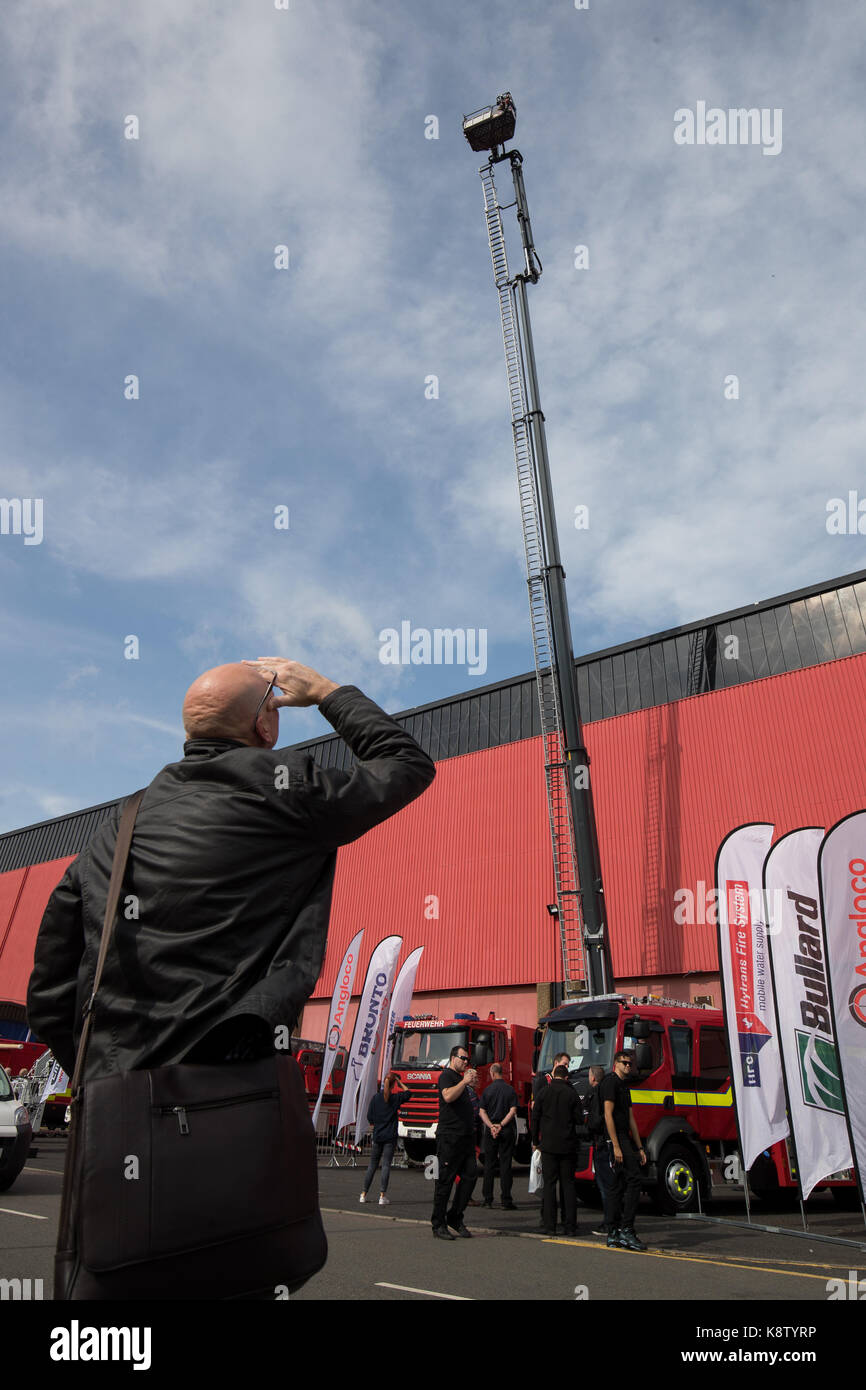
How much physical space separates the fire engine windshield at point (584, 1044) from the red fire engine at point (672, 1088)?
1 centimetres

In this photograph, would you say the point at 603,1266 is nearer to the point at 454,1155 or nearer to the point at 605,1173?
the point at 605,1173

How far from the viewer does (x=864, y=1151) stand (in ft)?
31.0

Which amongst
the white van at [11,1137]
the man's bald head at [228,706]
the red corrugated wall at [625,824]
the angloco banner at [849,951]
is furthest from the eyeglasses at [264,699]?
the red corrugated wall at [625,824]

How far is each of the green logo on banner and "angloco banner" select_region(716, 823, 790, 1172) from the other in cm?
100

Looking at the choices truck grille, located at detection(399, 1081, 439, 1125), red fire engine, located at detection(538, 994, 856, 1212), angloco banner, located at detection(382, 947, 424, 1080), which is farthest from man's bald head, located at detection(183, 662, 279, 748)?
angloco banner, located at detection(382, 947, 424, 1080)

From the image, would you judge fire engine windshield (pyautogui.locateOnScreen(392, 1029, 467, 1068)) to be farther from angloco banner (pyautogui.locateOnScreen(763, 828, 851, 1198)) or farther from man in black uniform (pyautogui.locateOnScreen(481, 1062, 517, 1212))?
angloco banner (pyautogui.locateOnScreen(763, 828, 851, 1198))

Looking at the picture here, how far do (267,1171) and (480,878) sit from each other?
28.5m

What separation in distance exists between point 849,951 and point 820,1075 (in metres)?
1.74

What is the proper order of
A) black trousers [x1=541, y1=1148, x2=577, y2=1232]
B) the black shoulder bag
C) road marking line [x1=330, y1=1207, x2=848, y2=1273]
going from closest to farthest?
the black shoulder bag, road marking line [x1=330, y1=1207, x2=848, y2=1273], black trousers [x1=541, y1=1148, x2=577, y2=1232]

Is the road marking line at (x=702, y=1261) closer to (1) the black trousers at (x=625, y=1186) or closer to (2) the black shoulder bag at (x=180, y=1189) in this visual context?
(1) the black trousers at (x=625, y=1186)

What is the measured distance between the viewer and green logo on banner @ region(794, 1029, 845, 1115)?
1055 cm

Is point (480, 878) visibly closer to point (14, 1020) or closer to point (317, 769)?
point (14, 1020)

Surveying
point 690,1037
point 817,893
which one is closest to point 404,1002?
point 690,1037

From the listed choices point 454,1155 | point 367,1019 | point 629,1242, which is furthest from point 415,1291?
point 367,1019
